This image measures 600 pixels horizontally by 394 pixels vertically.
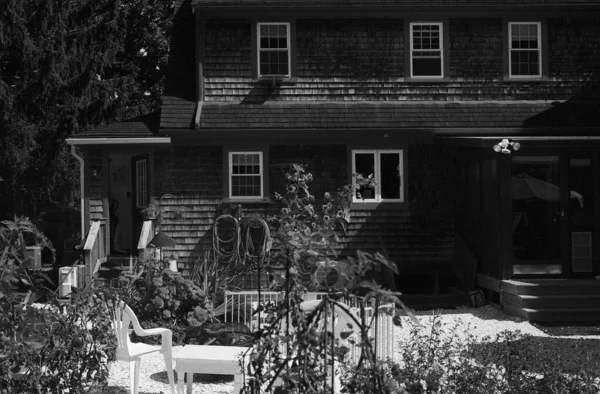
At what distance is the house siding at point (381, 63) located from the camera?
19.3 metres

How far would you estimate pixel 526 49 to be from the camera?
19.6 meters

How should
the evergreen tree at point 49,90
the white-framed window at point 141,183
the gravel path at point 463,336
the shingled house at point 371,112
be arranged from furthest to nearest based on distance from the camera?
the evergreen tree at point 49,90
the white-framed window at point 141,183
the shingled house at point 371,112
the gravel path at point 463,336

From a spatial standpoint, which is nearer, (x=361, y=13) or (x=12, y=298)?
(x=12, y=298)

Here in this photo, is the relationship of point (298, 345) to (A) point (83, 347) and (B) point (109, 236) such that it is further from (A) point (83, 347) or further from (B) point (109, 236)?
→ (B) point (109, 236)

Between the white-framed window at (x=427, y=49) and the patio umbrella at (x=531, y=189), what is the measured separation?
3.10 meters

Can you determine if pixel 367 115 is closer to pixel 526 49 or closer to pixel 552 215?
pixel 526 49

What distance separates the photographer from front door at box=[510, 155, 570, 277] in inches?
677

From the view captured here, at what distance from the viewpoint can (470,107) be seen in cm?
1933

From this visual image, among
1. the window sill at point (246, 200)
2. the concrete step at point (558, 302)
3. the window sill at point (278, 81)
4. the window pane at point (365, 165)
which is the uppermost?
the window sill at point (278, 81)

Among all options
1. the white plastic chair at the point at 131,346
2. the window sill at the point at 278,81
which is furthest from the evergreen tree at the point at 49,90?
the white plastic chair at the point at 131,346

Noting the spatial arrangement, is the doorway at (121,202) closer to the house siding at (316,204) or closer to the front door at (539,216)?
the house siding at (316,204)

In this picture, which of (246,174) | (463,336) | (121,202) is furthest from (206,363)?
(121,202)

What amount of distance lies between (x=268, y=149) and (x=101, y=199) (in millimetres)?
3419

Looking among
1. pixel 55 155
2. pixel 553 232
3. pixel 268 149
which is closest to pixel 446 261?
pixel 553 232
